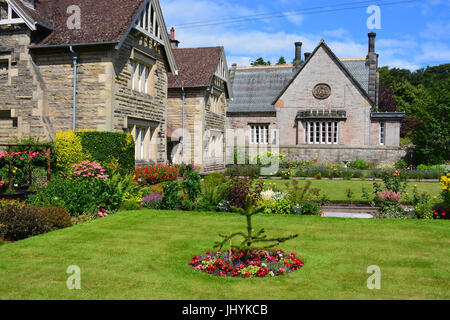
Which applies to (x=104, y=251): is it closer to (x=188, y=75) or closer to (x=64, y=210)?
(x=64, y=210)

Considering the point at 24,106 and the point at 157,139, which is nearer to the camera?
the point at 24,106

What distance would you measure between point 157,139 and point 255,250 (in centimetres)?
1505

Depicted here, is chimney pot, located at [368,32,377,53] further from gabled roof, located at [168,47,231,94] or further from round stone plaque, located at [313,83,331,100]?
gabled roof, located at [168,47,231,94]

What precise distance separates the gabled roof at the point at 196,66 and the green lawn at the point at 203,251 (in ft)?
56.3

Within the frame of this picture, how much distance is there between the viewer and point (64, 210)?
1073cm

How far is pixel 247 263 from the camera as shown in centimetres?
692

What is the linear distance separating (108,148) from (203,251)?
8.90 meters

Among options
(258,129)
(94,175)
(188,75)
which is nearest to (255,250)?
(94,175)

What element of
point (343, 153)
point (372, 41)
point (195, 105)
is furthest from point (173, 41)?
point (372, 41)

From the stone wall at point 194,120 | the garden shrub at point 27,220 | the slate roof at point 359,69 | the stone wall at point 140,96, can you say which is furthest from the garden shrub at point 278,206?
the slate roof at point 359,69

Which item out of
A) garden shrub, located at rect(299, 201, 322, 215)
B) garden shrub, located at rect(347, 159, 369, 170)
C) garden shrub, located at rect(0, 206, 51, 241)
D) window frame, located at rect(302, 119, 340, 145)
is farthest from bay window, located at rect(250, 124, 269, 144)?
garden shrub, located at rect(0, 206, 51, 241)

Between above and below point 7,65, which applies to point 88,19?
above

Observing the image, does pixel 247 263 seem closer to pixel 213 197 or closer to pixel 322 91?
pixel 213 197
